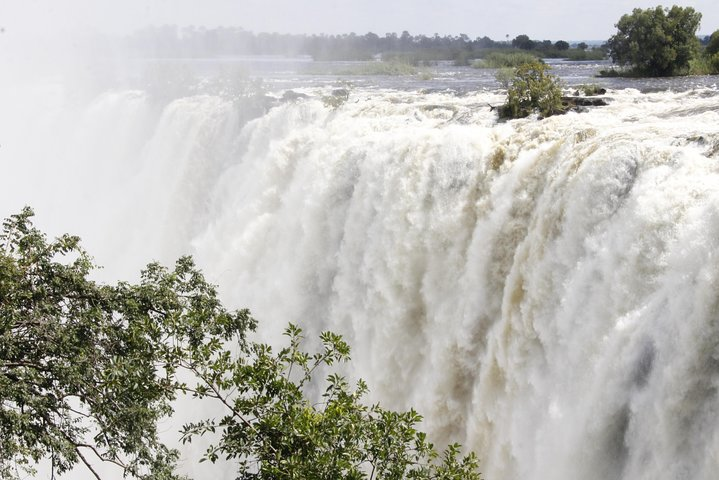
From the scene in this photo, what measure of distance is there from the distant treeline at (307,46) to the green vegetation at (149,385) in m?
45.1

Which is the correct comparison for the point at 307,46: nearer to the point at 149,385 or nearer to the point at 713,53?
the point at 713,53

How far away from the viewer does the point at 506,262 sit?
36.8 feet

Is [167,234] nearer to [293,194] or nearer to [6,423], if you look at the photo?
[293,194]

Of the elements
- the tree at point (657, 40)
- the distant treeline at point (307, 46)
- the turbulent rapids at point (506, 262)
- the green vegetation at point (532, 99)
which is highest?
the distant treeline at point (307, 46)

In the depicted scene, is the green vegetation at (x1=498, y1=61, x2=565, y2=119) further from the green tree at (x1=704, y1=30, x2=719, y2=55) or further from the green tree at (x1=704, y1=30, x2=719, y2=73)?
the green tree at (x1=704, y1=30, x2=719, y2=55)

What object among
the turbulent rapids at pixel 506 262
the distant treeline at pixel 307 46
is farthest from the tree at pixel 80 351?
the distant treeline at pixel 307 46

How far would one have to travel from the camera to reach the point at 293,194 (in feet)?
57.5

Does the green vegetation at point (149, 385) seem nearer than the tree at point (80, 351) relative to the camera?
Yes

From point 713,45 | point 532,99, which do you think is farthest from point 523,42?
point 532,99

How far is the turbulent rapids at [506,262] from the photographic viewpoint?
7.97 m

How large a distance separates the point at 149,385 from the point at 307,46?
58179 millimetres

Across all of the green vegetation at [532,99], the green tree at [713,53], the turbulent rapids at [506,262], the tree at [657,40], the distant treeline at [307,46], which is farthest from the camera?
the distant treeline at [307,46]

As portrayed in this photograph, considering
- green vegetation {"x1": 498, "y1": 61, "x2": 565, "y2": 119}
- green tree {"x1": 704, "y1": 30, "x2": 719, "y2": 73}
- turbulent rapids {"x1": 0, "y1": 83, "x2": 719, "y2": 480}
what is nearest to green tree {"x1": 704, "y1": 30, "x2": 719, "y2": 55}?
green tree {"x1": 704, "y1": 30, "x2": 719, "y2": 73}

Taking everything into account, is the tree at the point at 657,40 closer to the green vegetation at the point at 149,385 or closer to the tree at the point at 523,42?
the green vegetation at the point at 149,385
